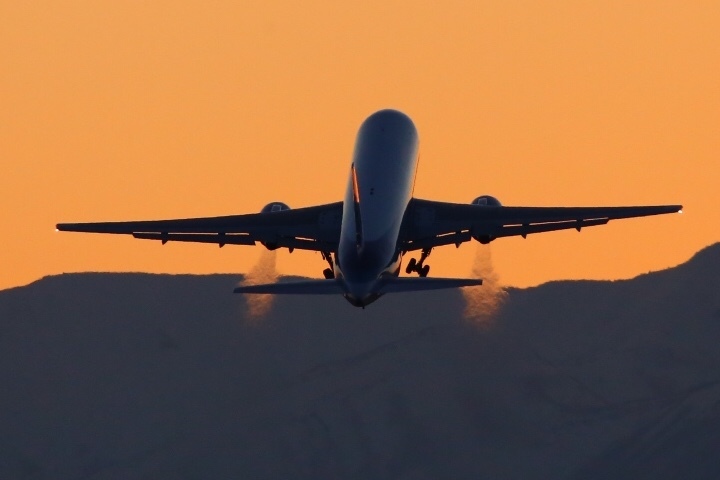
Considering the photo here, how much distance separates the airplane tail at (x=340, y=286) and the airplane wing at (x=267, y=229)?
826 centimetres

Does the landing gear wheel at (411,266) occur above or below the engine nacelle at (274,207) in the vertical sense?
below

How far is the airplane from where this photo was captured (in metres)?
113

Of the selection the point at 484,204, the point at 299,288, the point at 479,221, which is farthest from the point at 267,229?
the point at 299,288

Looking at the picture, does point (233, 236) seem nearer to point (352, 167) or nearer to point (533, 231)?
point (352, 167)

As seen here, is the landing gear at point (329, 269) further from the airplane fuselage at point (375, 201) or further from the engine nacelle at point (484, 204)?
the engine nacelle at point (484, 204)

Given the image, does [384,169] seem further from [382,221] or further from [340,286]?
[340,286]

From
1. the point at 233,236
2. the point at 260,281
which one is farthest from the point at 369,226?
the point at 260,281

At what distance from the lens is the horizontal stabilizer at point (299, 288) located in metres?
103

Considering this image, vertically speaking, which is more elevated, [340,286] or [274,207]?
[274,207]

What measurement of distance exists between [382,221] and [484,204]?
8.53m

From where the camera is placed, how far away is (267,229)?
11731 cm

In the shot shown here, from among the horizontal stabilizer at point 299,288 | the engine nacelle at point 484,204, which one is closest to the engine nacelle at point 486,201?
the engine nacelle at point 484,204

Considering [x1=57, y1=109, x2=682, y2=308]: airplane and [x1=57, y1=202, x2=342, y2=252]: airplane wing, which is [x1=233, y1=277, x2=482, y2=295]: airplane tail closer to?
[x1=57, y1=109, x2=682, y2=308]: airplane

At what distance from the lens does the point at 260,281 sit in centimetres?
16900
